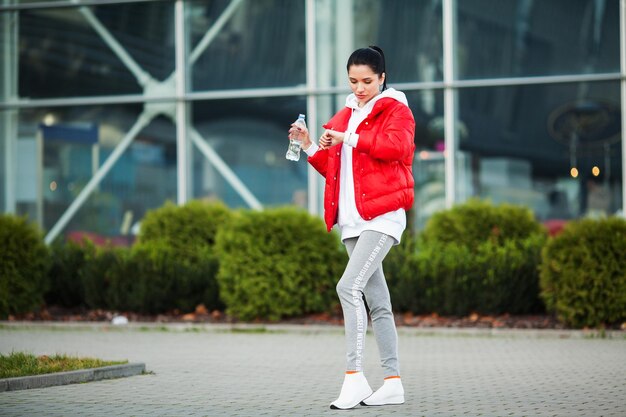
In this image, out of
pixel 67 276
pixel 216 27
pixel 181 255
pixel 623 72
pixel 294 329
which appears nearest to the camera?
pixel 294 329

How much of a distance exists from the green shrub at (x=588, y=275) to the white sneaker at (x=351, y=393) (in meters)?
6.12

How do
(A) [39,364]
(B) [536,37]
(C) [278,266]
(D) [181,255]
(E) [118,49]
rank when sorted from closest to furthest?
1. (A) [39,364]
2. (C) [278,266]
3. (D) [181,255]
4. (B) [536,37]
5. (E) [118,49]

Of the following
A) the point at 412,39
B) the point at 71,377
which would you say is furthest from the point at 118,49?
the point at 71,377

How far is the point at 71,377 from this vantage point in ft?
27.0

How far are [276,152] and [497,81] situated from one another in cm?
337

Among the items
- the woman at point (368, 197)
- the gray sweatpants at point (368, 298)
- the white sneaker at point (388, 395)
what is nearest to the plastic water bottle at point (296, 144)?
the woman at point (368, 197)

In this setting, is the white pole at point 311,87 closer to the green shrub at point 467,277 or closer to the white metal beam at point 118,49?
the white metal beam at point 118,49

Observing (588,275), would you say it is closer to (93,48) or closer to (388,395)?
(388,395)

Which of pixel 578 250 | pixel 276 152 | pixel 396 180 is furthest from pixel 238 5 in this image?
pixel 396 180

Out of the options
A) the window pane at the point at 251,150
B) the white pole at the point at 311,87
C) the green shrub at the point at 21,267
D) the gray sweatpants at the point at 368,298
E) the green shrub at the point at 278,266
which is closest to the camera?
the gray sweatpants at the point at 368,298

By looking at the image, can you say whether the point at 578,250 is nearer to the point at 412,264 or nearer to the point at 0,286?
the point at 412,264

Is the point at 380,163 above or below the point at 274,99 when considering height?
below

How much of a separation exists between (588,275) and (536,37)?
18.2 ft

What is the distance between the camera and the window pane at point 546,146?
659 inches
